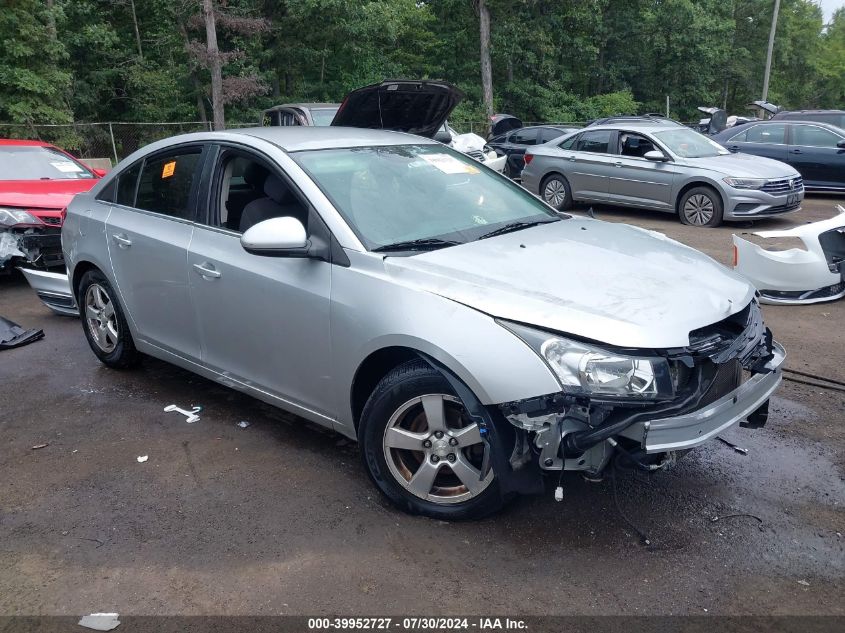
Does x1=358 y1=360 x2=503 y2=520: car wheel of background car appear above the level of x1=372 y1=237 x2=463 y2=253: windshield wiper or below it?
below

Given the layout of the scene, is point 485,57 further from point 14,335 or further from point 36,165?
point 14,335

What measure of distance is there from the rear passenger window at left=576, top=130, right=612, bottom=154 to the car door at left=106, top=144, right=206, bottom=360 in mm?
9306

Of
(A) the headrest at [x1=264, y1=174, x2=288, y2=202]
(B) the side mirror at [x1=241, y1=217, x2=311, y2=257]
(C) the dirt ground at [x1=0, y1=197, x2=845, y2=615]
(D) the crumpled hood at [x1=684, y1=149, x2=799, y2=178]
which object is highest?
(A) the headrest at [x1=264, y1=174, x2=288, y2=202]

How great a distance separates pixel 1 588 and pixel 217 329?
1.68 metres

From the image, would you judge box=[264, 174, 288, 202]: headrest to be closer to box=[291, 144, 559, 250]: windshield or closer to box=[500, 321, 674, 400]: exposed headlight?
box=[291, 144, 559, 250]: windshield

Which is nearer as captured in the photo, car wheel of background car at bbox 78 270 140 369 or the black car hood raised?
car wheel of background car at bbox 78 270 140 369

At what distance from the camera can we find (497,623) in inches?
107

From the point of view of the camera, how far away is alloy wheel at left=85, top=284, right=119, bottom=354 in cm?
525

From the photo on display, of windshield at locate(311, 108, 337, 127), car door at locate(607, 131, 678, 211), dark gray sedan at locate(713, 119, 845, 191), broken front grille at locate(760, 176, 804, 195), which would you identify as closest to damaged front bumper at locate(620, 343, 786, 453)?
broken front grille at locate(760, 176, 804, 195)

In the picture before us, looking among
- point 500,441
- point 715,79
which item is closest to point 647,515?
point 500,441

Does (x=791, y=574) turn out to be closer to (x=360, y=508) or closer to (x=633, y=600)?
(x=633, y=600)

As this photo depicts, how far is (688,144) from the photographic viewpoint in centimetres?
1192

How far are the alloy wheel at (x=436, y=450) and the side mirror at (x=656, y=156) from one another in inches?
372

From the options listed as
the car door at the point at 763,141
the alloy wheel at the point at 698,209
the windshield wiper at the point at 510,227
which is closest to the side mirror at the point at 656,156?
the alloy wheel at the point at 698,209
